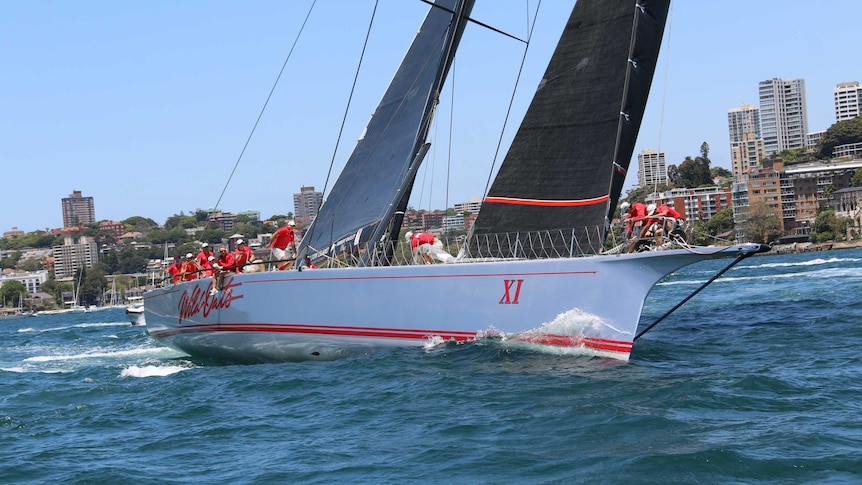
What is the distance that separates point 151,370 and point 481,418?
7.82 meters

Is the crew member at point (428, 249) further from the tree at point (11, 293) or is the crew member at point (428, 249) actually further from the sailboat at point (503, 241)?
the tree at point (11, 293)

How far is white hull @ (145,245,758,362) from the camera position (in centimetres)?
1006

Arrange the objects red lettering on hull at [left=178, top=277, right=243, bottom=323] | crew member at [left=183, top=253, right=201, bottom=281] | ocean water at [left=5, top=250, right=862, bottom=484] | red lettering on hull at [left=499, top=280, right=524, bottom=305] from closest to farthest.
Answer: ocean water at [left=5, top=250, right=862, bottom=484]
red lettering on hull at [left=499, top=280, right=524, bottom=305]
red lettering on hull at [left=178, top=277, right=243, bottom=323]
crew member at [left=183, top=253, right=201, bottom=281]

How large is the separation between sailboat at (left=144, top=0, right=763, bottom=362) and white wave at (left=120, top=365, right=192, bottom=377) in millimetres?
935

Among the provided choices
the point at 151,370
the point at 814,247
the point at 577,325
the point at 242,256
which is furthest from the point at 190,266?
the point at 814,247

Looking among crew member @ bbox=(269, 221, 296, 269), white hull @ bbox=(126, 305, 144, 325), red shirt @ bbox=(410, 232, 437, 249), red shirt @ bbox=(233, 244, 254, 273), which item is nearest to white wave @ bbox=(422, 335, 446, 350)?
red shirt @ bbox=(410, 232, 437, 249)

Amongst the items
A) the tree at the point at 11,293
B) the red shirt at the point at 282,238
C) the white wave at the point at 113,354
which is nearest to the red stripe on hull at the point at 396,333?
the red shirt at the point at 282,238

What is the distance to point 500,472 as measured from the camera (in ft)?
20.5

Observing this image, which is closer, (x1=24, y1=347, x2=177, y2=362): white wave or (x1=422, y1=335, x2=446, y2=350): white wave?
(x1=422, y1=335, x2=446, y2=350): white wave

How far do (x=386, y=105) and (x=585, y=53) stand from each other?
135 inches

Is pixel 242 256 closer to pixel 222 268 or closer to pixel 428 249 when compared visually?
pixel 222 268

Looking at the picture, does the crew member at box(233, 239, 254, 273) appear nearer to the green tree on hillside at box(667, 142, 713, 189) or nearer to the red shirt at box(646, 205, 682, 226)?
the red shirt at box(646, 205, 682, 226)

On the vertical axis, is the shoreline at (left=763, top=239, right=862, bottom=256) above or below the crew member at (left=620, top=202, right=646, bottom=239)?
below

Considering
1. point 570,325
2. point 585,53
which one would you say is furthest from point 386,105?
point 570,325
